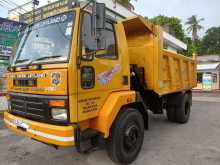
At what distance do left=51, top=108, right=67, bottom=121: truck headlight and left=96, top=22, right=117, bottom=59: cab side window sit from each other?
0.95 m

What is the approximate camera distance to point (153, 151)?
454 centimetres

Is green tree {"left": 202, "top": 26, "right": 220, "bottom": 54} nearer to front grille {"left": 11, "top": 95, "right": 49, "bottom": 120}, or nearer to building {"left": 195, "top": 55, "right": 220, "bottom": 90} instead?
building {"left": 195, "top": 55, "right": 220, "bottom": 90}

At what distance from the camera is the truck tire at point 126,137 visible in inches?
142

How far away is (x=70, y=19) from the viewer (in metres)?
3.22

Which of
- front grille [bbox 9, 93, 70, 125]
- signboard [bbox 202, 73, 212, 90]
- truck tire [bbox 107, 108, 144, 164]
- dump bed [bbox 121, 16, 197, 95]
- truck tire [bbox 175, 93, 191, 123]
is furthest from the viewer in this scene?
signboard [bbox 202, 73, 212, 90]

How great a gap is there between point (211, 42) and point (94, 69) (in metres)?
65.2

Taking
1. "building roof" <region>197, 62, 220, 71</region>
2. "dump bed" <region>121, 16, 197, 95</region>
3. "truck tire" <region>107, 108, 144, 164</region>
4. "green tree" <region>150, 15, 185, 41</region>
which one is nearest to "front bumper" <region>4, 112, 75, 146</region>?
"truck tire" <region>107, 108, 144, 164</region>

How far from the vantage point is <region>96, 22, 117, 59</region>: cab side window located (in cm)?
321

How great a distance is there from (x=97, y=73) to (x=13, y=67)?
143 centimetres

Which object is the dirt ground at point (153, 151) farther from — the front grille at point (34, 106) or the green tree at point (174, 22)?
the green tree at point (174, 22)

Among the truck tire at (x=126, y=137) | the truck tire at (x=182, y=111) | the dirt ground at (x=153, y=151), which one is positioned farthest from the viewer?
the truck tire at (x=182, y=111)

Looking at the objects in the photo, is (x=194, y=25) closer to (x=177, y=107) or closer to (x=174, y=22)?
(x=174, y=22)

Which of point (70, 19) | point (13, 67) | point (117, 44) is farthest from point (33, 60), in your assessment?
point (117, 44)

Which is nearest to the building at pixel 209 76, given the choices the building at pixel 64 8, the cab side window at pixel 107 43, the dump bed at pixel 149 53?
the building at pixel 64 8
